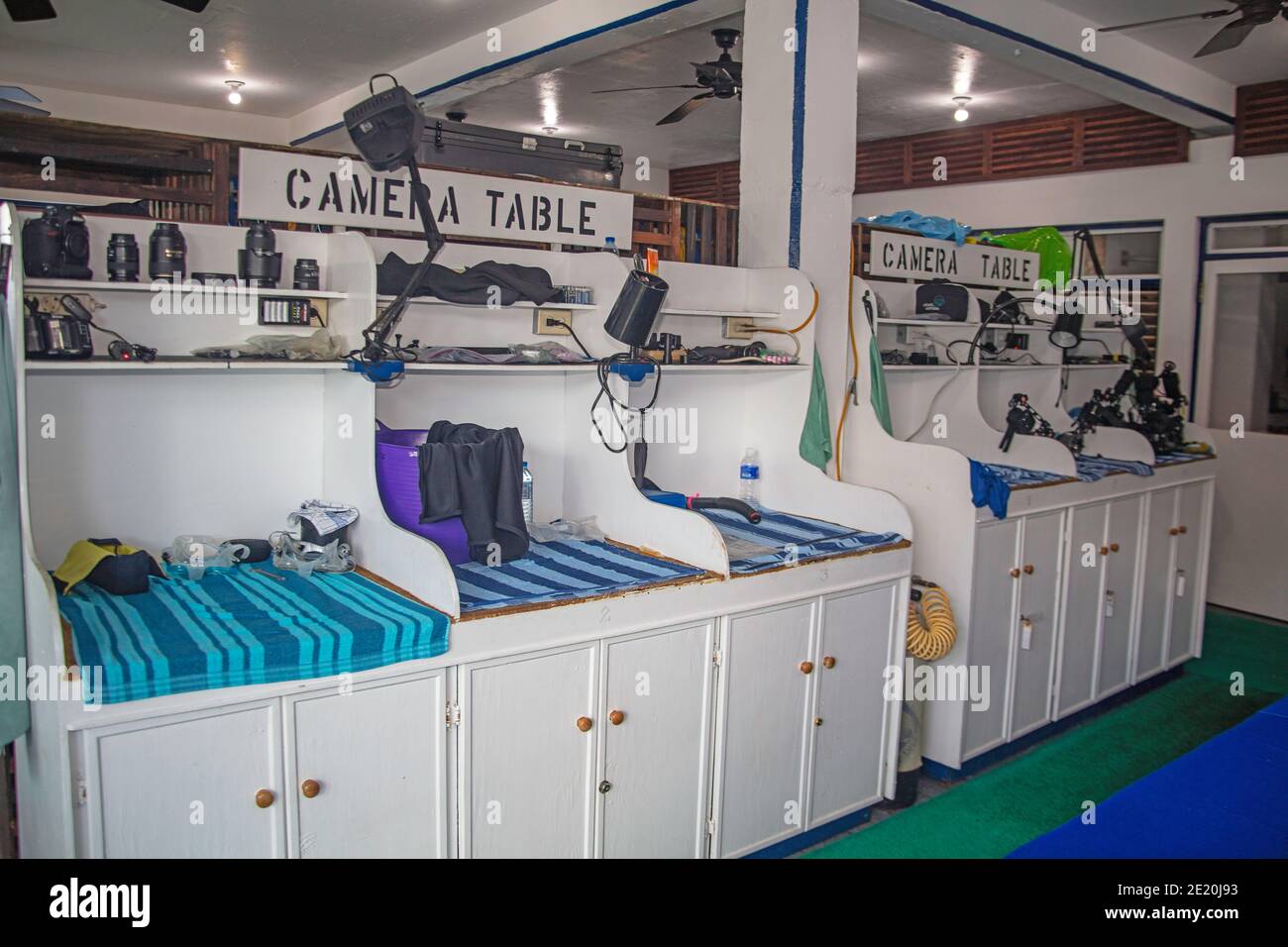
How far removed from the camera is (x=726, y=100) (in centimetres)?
712

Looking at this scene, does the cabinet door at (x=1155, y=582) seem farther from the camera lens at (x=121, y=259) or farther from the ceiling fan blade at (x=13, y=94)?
the ceiling fan blade at (x=13, y=94)

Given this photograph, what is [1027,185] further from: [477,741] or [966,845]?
[477,741]

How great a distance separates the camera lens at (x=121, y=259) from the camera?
8.50 feet

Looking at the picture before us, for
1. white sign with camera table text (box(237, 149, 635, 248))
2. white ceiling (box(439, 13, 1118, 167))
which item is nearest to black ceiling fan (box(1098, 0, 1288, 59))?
white ceiling (box(439, 13, 1118, 167))

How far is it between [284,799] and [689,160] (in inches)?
352

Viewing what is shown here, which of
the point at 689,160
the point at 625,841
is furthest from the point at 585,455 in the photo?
the point at 689,160

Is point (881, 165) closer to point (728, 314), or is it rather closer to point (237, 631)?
point (728, 314)

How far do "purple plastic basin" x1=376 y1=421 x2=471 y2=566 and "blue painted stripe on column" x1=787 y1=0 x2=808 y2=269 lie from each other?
173 cm

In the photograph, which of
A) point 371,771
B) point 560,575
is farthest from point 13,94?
point 371,771

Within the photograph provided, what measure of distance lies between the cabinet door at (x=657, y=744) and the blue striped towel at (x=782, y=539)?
0.31 metres

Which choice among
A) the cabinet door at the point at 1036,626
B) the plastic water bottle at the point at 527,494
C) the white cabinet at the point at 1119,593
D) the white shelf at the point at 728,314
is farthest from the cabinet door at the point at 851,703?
the white cabinet at the point at 1119,593

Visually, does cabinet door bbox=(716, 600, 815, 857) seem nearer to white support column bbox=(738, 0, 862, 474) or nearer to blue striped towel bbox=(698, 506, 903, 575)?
blue striped towel bbox=(698, 506, 903, 575)

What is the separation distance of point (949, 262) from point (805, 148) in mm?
1522

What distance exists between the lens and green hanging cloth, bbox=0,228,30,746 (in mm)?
2219
